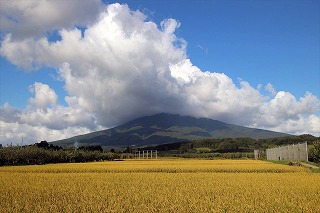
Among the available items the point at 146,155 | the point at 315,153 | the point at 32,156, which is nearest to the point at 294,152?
the point at 315,153

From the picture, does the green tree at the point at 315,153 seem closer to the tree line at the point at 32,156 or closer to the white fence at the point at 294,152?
the white fence at the point at 294,152

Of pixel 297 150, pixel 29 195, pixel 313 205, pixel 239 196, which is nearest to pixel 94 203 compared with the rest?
pixel 29 195

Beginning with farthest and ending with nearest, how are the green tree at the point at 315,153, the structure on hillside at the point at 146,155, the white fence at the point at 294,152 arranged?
the structure on hillside at the point at 146,155
the white fence at the point at 294,152
the green tree at the point at 315,153

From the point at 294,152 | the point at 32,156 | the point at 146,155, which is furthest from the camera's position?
the point at 146,155

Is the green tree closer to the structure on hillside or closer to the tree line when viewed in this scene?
the tree line

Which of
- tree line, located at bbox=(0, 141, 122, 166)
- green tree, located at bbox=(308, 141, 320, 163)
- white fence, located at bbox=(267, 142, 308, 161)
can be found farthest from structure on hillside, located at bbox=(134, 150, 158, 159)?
green tree, located at bbox=(308, 141, 320, 163)

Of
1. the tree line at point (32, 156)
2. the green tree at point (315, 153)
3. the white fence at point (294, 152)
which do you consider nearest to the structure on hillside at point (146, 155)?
the tree line at point (32, 156)

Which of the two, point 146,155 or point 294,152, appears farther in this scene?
point 146,155

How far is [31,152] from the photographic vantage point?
51.8 m

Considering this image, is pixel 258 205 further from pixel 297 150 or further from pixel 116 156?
pixel 116 156

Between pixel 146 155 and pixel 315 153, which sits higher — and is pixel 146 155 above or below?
below

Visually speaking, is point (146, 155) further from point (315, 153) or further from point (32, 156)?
point (315, 153)

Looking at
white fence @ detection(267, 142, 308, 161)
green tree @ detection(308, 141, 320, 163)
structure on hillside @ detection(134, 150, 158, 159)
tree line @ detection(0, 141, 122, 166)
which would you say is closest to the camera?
green tree @ detection(308, 141, 320, 163)

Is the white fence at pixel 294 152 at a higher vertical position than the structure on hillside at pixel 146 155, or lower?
higher
